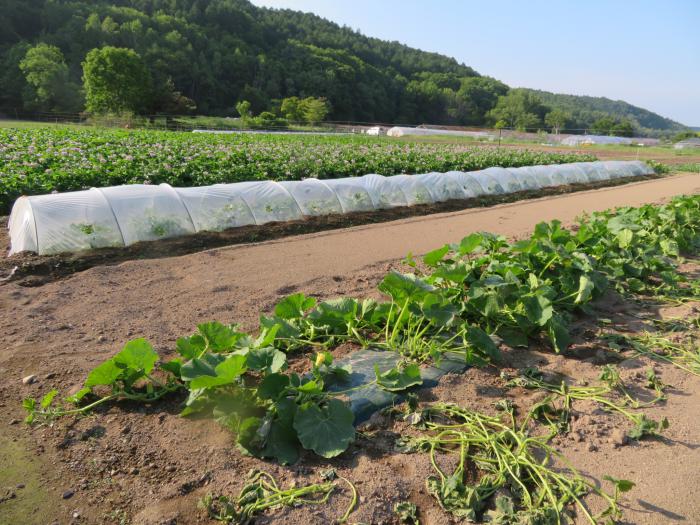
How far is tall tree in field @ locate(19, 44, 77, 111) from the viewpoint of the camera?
44.8 m

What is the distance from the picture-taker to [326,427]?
2311 millimetres

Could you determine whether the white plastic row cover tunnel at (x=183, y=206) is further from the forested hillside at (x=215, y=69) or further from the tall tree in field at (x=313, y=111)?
the tall tree in field at (x=313, y=111)

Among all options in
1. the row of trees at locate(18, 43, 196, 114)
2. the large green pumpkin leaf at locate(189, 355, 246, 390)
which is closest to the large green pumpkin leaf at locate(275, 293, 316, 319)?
the large green pumpkin leaf at locate(189, 355, 246, 390)

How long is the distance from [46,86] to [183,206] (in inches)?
1948

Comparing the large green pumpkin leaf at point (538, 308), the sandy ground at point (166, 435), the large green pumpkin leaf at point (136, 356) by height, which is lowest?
A: the sandy ground at point (166, 435)

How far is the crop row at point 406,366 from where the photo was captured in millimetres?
2230

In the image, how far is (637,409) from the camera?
9.13 feet

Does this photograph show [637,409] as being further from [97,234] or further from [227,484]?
[97,234]

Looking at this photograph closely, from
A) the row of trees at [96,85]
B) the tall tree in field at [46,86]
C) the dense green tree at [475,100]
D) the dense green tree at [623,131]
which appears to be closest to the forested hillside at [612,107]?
the dense green tree at [475,100]

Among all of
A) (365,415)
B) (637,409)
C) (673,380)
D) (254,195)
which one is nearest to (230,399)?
(365,415)

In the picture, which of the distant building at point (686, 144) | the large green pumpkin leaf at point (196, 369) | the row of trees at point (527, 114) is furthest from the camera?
the row of trees at point (527, 114)

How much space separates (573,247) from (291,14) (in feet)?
375

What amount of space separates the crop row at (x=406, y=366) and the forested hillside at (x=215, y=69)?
46.8 meters

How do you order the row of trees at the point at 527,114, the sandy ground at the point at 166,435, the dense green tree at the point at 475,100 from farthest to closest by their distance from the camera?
the dense green tree at the point at 475,100, the row of trees at the point at 527,114, the sandy ground at the point at 166,435
